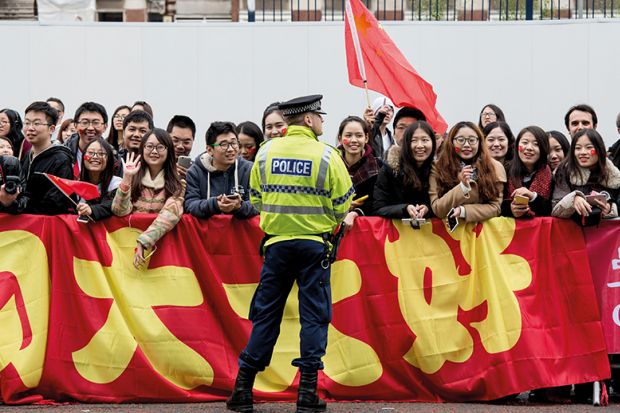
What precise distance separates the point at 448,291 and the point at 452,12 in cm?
968

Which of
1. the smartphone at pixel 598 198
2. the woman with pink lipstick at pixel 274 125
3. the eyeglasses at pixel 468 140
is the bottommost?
the smartphone at pixel 598 198

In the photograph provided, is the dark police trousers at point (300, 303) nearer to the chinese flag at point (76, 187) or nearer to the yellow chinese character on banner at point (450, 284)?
the yellow chinese character on banner at point (450, 284)

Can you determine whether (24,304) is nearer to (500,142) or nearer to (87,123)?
(87,123)

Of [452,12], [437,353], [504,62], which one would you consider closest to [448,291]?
[437,353]

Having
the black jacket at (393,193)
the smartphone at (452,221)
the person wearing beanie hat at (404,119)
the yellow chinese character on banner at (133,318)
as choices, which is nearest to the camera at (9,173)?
the yellow chinese character on banner at (133,318)

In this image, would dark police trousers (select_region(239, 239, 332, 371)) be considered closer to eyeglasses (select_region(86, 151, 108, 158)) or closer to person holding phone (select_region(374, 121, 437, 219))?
person holding phone (select_region(374, 121, 437, 219))

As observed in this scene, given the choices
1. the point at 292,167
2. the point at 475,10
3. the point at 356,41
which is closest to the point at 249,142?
the point at 292,167

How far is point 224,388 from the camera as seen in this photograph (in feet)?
26.9

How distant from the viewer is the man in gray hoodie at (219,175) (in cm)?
826

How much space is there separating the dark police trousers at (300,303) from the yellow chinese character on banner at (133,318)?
2.43 feet

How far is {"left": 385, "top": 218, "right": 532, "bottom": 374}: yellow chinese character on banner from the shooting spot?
8203 mm

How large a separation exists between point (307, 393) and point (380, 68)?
4.63 meters

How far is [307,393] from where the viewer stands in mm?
7504

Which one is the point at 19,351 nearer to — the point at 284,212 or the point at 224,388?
the point at 224,388
